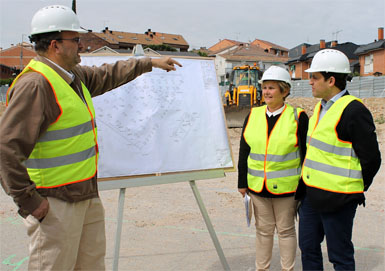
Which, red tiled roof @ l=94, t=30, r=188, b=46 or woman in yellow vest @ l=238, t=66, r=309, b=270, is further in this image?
red tiled roof @ l=94, t=30, r=188, b=46

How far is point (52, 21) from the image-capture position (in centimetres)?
228

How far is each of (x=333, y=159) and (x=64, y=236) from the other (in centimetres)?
186

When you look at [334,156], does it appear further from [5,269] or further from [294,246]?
[5,269]

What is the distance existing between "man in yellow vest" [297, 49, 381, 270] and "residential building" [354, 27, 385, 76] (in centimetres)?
3531

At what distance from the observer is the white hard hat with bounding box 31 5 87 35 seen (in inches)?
89.3

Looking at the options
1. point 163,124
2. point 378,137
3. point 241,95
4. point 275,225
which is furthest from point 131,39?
point 275,225

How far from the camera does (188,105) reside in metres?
3.72

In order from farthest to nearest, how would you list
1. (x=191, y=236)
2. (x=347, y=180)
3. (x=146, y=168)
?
(x=191, y=236) → (x=146, y=168) → (x=347, y=180)

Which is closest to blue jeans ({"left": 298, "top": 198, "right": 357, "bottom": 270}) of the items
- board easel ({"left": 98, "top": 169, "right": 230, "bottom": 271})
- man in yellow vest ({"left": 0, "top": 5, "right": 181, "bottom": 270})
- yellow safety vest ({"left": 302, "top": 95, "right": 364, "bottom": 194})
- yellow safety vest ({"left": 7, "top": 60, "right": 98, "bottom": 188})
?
yellow safety vest ({"left": 302, "top": 95, "right": 364, "bottom": 194})

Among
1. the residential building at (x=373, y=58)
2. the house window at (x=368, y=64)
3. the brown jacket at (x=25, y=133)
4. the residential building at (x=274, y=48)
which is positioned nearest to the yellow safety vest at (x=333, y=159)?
the brown jacket at (x=25, y=133)

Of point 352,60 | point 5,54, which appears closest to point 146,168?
point 352,60

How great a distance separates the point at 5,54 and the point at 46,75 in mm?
65723

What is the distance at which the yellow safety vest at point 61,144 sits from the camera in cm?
218

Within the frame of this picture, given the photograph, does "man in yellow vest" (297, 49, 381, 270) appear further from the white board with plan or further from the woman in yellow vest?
the white board with plan
